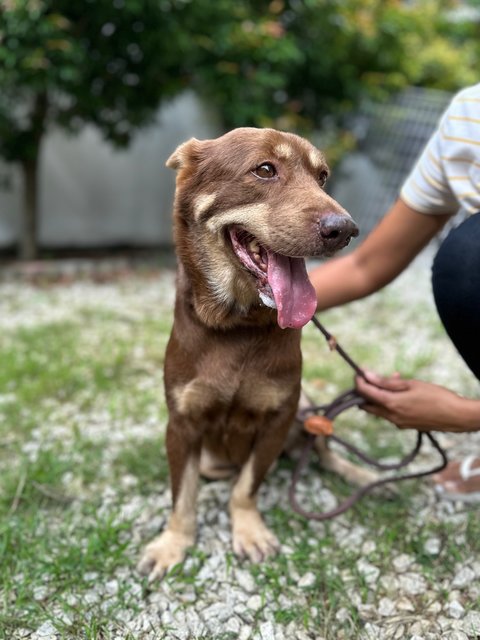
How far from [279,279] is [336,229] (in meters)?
0.25

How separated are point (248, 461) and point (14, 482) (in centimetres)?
109

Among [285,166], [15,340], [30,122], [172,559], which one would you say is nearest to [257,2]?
[30,122]

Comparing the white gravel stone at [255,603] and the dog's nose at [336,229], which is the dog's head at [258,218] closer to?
the dog's nose at [336,229]

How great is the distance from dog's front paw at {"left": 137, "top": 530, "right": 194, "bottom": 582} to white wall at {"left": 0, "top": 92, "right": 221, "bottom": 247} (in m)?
5.52

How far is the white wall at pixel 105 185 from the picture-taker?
7.04 metres

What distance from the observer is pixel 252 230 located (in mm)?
1812

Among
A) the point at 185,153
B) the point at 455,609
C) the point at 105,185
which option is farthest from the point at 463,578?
the point at 105,185

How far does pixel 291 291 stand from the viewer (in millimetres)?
1821

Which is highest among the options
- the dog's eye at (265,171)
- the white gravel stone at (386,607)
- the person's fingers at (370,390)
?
the dog's eye at (265,171)

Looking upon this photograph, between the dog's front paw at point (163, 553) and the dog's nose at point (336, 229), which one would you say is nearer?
the dog's nose at point (336, 229)

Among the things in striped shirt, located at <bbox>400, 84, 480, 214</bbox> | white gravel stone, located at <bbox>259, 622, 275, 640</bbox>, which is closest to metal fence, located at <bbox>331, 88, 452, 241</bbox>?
striped shirt, located at <bbox>400, 84, 480, 214</bbox>

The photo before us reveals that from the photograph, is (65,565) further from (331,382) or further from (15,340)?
(15,340)

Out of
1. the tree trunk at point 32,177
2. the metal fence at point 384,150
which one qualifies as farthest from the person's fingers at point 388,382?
the metal fence at point 384,150

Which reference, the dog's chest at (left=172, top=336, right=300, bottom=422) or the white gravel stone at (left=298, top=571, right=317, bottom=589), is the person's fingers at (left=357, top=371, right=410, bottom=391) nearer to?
the dog's chest at (left=172, top=336, right=300, bottom=422)
